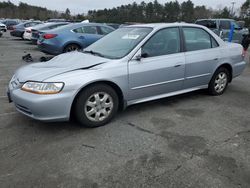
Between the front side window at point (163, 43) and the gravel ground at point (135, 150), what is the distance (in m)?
1.04

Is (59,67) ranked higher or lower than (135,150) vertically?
higher

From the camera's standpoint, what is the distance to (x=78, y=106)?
3.43 m

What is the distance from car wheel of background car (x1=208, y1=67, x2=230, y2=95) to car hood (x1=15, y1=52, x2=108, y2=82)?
2509 millimetres

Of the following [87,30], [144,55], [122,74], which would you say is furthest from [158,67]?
[87,30]

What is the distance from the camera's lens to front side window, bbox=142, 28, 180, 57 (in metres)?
4.06

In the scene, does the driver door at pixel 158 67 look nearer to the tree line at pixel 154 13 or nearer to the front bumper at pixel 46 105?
the front bumper at pixel 46 105

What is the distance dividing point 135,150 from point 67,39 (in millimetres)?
6894

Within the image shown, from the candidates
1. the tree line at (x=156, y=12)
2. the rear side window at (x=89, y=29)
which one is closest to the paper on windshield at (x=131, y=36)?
the rear side window at (x=89, y=29)

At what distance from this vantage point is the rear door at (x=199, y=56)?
14.9ft

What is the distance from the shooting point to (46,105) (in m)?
3.21

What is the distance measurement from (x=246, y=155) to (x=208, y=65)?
89.1 inches

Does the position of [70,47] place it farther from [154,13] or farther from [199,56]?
[154,13]

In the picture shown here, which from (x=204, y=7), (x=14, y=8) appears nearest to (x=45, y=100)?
(x=204, y=7)

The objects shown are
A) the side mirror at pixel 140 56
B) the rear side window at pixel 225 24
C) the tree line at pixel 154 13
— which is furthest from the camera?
the tree line at pixel 154 13
